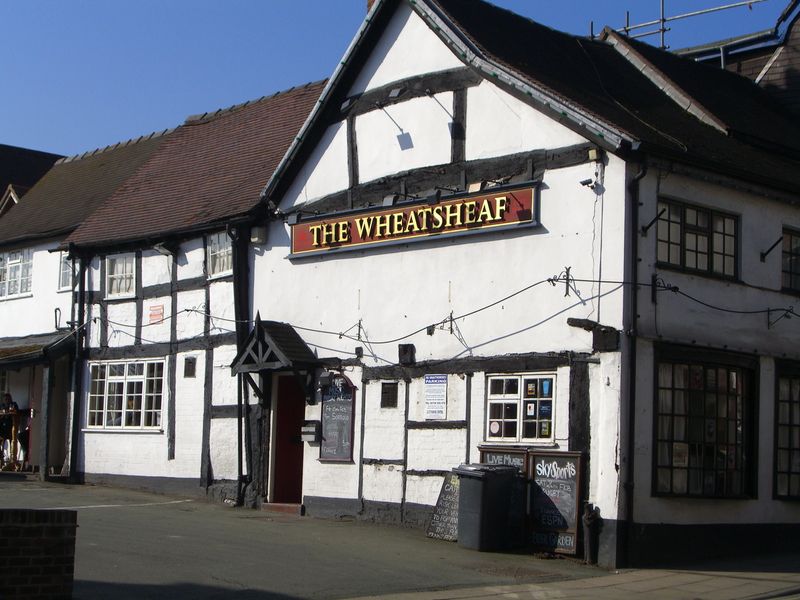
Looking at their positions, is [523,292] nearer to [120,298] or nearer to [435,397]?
[435,397]

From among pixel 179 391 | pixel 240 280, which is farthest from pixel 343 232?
pixel 179 391

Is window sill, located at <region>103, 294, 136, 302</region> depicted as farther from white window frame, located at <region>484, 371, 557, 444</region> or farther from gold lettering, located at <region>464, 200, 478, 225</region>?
white window frame, located at <region>484, 371, 557, 444</region>

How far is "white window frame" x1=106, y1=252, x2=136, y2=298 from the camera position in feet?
78.1

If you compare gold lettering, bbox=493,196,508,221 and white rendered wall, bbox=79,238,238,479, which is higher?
gold lettering, bbox=493,196,508,221

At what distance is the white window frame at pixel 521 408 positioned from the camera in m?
16.0

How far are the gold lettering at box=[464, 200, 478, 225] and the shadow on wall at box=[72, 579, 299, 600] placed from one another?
24.1 feet

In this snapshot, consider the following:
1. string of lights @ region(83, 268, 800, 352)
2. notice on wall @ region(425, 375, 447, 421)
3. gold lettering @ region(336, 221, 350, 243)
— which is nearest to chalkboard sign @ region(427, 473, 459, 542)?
notice on wall @ region(425, 375, 447, 421)

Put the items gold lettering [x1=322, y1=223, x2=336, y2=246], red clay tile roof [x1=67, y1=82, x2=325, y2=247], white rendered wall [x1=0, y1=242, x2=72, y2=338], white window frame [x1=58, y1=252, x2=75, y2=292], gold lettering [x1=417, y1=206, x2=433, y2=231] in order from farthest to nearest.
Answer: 1. white rendered wall [x1=0, y1=242, x2=72, y2=338]
2. white window frame [x1=58, y1=252, x2=75, y2=292]
3. red clay tile roof [x1=67, y1=82, x2=325, y2=247]
4. gold lettering [x1=322, y1=223, x2=336, y2=246]
5. gold lettering [x1=417, y1=206, x2=433, y2=231]

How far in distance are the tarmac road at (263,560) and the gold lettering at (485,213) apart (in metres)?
4.69

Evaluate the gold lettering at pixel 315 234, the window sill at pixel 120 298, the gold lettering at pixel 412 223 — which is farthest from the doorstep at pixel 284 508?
the window sill at pixel 120 298

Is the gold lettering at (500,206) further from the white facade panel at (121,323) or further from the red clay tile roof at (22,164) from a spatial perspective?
the red clay tile roof at (22,164)

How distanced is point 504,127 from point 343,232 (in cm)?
358

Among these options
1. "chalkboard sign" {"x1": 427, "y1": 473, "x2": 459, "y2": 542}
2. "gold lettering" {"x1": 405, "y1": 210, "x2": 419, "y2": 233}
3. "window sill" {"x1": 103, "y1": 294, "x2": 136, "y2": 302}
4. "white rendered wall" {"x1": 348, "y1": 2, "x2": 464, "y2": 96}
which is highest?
"white rendered wall" {"x1": 348, "y1": 2, "x2": 464, "y2": 96}

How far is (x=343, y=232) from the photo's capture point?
1934 centimetres
